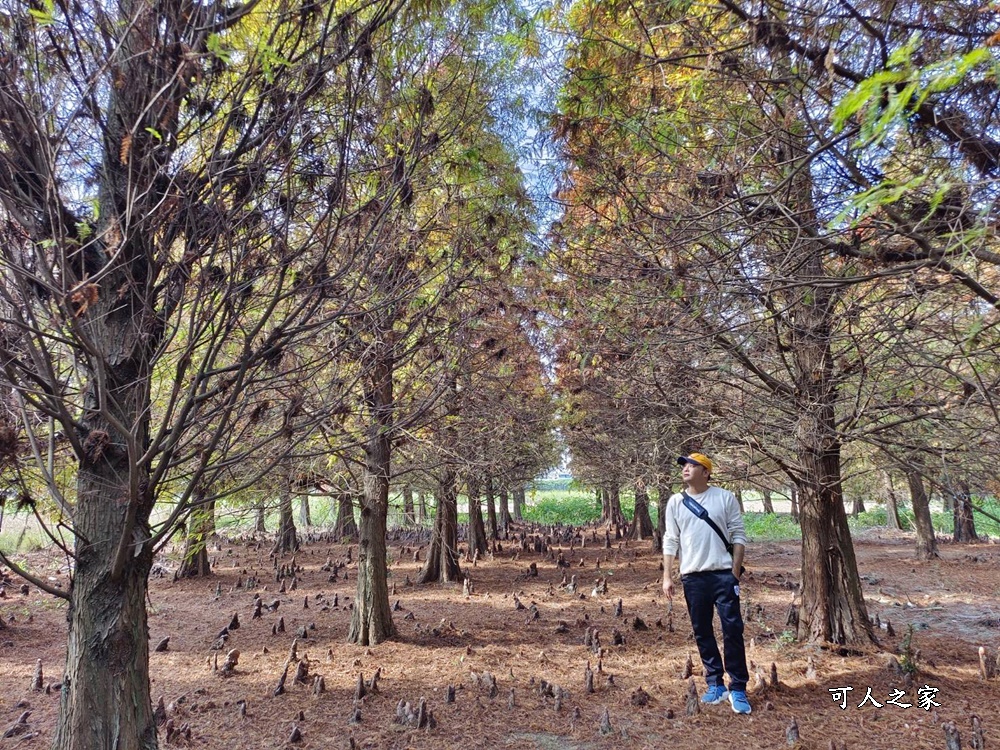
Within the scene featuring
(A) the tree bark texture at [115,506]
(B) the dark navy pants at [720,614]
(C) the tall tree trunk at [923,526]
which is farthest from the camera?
(C) the tall tree trunk at [923,526]

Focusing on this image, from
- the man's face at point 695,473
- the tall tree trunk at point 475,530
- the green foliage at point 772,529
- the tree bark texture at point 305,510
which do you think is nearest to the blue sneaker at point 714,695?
the man's face at point 695,473

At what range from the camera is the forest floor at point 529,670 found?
4.53 m

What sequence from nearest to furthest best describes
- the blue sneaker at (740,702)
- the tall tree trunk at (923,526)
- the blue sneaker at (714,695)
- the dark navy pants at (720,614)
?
the dark navy pants at (720,614) → the blue sneaker at (740,702) → the blue sneaker at (714,695) → the tall tree trunk at (923,526)

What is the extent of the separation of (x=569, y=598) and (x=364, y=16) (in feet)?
31.9

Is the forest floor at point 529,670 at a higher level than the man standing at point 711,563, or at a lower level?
lower

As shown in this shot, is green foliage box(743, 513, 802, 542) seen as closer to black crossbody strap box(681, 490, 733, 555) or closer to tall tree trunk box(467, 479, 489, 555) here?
tall tree trunk box(467, 479, 489, 555)

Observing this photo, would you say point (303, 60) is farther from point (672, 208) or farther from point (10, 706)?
point (10, 706)

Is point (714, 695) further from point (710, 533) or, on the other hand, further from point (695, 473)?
point (695, 473)

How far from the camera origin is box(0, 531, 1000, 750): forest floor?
4.53 m

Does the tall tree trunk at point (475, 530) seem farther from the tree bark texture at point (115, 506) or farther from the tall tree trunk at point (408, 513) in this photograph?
the tree bark texture at point (115, 506)

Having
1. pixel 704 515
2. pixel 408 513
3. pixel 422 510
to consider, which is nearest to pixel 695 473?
pixel 704 515

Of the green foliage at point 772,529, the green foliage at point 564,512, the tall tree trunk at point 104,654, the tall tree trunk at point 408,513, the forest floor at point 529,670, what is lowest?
the green foliage at point 772,529

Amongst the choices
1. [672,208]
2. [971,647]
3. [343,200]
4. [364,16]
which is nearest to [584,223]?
[672,208]

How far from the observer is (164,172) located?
2490 millimetres
